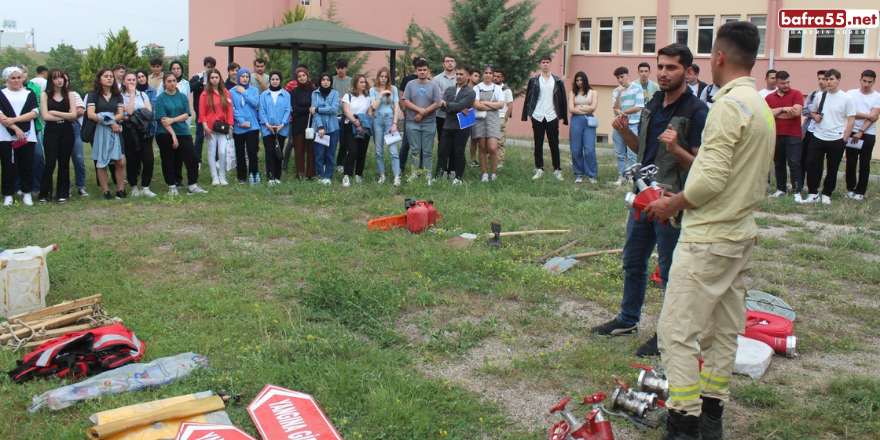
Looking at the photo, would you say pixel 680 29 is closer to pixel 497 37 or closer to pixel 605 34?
pixel 605 34

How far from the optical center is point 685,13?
1153 inches

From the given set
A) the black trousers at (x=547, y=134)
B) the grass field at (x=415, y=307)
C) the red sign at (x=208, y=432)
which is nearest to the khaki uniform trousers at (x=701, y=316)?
the grass field at (x=415, y=307)

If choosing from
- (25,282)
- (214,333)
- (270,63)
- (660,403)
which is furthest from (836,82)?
(270,63)

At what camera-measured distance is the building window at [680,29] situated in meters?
29.7

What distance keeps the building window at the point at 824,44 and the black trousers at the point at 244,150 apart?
2410cm

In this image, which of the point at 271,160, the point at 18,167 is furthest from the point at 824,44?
the point at 18,167

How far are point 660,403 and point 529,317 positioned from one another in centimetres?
157

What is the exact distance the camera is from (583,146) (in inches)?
471

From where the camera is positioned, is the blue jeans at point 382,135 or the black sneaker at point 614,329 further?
the blue jeans at point 382,135

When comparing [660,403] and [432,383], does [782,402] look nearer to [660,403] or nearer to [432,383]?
[660,403]

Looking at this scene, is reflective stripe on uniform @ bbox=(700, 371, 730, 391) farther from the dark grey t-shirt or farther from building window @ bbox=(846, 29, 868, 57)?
building window @ bbox=(846, 29, 868, 57)

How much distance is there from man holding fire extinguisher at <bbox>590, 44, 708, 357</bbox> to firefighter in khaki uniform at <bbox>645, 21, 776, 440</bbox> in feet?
1.94

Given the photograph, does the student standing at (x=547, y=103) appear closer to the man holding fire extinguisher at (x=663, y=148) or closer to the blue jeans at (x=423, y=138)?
the blue jeans at (x=423, y=138)

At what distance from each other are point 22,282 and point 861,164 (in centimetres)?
1084
